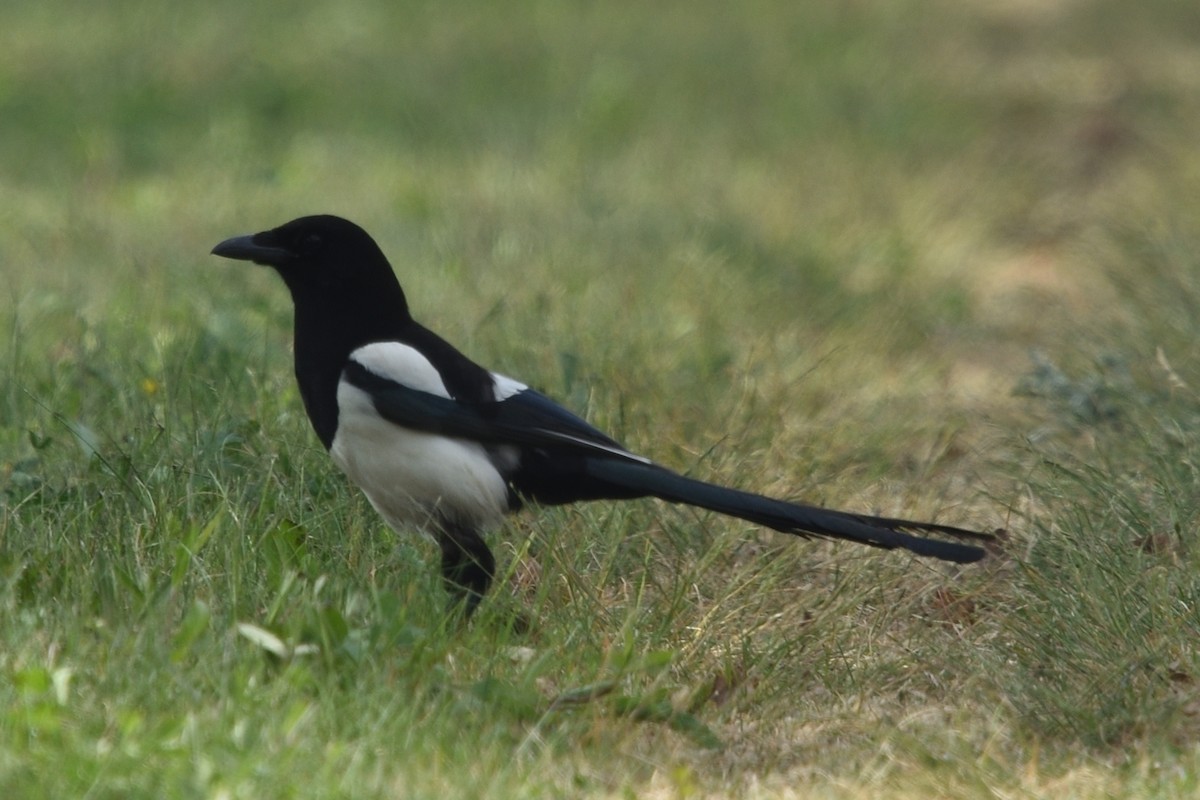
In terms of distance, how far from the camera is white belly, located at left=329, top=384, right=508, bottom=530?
360 cm

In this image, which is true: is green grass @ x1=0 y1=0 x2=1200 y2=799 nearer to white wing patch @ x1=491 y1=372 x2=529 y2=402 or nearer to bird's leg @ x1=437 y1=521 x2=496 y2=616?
bird's leg @ x1=437 y1=521 x2=496 y2=616

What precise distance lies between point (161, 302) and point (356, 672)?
315cm

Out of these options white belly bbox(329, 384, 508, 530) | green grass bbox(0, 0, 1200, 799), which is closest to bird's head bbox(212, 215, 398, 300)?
white belly bbox(329, 384, 508, 530)

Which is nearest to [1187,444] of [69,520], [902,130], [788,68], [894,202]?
[69,520]

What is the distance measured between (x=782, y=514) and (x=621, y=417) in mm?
1091

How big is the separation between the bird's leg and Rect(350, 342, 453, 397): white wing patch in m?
0.28

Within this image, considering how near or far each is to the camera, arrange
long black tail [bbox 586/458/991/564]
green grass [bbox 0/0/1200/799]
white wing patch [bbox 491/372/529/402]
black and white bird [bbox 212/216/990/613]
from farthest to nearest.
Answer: white wing patch [bbox 491/372/529/402], black and white bird [bbox 212/216/990/613], long black tail [bbox 586/458/991/564], green grass [bbox 0/0/1200/799]

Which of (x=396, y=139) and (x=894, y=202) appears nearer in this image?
(x=894, y=202)

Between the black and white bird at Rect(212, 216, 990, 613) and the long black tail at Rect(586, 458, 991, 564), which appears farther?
the black and white bird at Rect(212, 216, 990, 613)

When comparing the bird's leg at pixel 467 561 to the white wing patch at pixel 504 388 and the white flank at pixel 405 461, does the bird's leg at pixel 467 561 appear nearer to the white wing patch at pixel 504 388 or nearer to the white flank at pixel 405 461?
A: the white flank at pixel 405 461

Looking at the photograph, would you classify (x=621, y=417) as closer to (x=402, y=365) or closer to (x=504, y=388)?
(x=504, y=388)

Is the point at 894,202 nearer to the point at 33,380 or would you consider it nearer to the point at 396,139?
the point at 396,139

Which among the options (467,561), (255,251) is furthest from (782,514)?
(255,251)

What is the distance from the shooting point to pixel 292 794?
2.49 m
